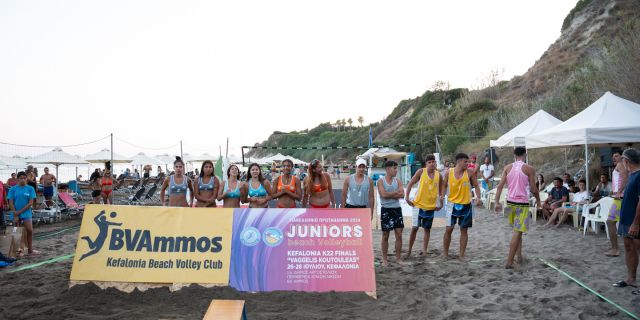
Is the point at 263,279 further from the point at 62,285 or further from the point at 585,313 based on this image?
the point at 585,313

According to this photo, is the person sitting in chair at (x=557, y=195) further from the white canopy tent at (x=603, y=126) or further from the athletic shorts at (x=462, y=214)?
the athletic shorts at (x=462, y=214)

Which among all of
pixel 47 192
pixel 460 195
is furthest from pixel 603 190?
pixel 47 192

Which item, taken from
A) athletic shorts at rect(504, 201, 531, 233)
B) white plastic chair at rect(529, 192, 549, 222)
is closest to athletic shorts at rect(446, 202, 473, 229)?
athletic shorts at rect(504, 201, 531, 233)

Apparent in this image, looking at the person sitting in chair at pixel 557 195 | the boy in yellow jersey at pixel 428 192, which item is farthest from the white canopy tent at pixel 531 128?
the boy in yellow jersey at pixel 428 192

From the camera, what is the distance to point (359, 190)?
6191 millimetres

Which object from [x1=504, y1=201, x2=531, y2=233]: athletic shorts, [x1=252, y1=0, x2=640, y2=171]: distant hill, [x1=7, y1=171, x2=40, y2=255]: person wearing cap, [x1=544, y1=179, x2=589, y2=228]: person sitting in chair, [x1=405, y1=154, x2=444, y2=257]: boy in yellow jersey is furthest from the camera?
[x1=252, y1=0, x2=640, y2=171]: distant hill

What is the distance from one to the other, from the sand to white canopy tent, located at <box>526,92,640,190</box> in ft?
10.0

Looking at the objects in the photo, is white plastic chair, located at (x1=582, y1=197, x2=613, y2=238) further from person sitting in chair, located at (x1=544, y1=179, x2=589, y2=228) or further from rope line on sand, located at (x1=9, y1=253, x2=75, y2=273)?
rope line on sand, located at (x1=9, y1=253, x2=75, y2=273)

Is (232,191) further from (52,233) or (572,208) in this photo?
(572,208)

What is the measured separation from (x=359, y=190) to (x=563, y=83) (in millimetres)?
24413

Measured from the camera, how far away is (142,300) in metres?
4.66

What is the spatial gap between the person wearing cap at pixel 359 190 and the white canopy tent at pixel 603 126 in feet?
16.3

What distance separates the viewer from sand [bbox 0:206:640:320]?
14.0ft

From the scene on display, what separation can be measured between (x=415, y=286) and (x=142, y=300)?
3086 mm
